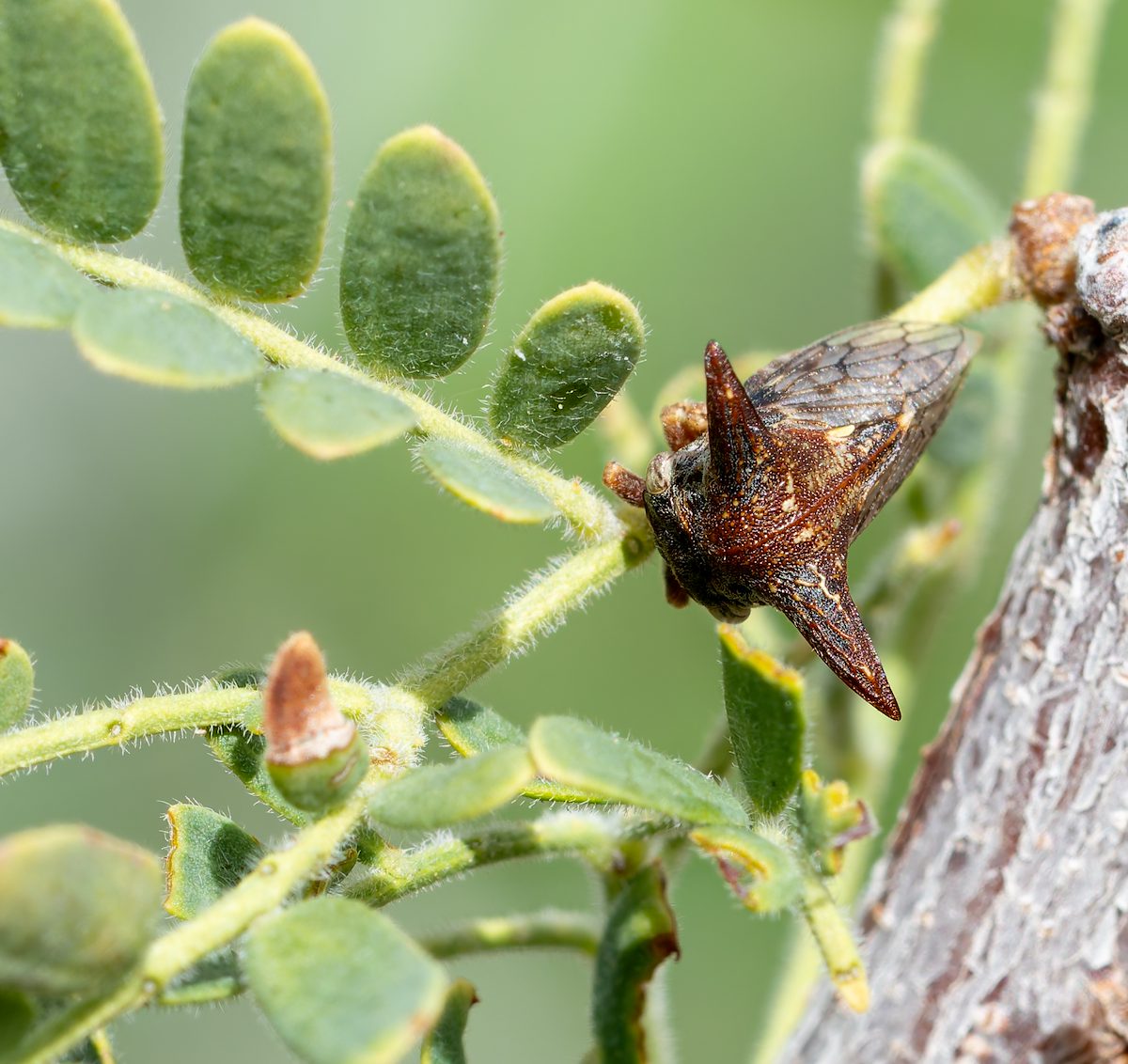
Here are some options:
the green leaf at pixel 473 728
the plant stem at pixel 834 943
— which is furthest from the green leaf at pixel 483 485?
the plant stem at pixel 834 943

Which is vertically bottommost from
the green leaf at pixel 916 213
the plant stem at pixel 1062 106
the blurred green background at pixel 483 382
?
the blurred green background at pixel 483 382

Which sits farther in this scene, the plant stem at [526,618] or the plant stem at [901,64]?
the plant stem at [901,64]

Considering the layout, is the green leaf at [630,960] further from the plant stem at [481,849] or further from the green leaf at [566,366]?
the green leaf at [566,366]

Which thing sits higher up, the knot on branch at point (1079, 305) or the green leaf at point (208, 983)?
the knot on branch at point (1079, 305)

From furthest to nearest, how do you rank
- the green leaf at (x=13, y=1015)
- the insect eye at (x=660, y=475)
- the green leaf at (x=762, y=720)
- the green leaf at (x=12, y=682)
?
the insect eye at (x=660, y=475), the green leaf at (x=12, y=682), the green leaf at (x=762, y=720), the green leaf at (x=13, y=1015)

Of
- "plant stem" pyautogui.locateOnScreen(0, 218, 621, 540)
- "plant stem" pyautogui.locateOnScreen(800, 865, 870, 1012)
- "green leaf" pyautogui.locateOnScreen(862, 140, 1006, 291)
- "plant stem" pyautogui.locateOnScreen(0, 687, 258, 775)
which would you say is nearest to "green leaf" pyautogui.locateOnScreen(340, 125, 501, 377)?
"plant stem" pyautogui.locateOnScreen(0, 218, 621, 540)

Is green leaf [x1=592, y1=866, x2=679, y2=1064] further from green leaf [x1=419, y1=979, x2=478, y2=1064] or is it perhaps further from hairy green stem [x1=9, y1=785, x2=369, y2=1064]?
hairy green stem [x1=9, y1=785, x2=369, y2=1064]

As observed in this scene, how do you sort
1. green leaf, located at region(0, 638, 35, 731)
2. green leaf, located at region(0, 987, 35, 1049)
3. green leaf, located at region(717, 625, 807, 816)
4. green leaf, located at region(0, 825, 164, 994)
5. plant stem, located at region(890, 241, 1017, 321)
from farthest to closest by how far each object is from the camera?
plant stem, located at region(890, 241, 1017, 321)
green leaf, located at region(0, 638, 35, 731)
green leaf, located at region(717, 625, 807, 816)
green leaf, located at region(0, 987, 35, 1049)
green leaf, located at region(0, 825, 164, 994)
